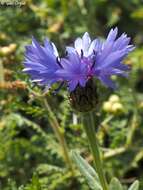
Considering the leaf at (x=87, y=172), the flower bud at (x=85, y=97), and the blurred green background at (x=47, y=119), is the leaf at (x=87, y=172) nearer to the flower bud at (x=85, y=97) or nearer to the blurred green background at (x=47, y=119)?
the blurred green background at (x=47, y=119)

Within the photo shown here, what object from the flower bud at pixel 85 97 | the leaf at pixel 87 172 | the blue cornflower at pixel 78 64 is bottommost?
the leaf at pixel 87 172

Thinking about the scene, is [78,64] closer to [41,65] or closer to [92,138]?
[41,65]

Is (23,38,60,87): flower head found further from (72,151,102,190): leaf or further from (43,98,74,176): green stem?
(43,98,74,176): green stem

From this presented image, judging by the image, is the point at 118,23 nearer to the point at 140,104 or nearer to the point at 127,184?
the point at 140,104

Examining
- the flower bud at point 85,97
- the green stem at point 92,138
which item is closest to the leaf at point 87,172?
the green stem at point 92,138

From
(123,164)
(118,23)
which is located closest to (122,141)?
(123,164)

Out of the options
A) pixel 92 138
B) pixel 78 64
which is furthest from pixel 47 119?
pixel 78 64
